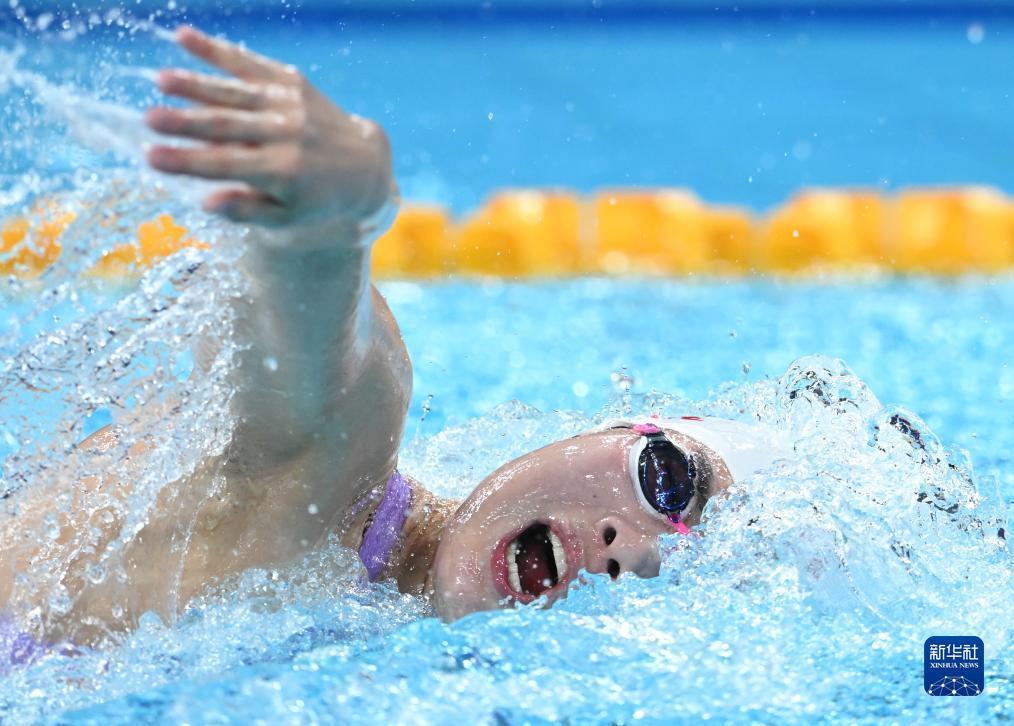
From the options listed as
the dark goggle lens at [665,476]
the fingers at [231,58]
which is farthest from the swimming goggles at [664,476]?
the fingers at [231,58]

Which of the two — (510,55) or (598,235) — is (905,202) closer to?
(598,235)

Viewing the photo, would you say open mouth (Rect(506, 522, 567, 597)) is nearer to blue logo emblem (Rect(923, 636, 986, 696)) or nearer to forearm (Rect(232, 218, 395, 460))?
forearm (Rect(232, 218, 395, 460))

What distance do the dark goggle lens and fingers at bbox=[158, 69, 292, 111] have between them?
2.26ft

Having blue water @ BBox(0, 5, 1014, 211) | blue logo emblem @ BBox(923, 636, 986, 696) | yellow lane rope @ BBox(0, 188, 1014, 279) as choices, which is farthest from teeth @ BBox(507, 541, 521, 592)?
blue water @ BBox(0, 5, 1014, 211)

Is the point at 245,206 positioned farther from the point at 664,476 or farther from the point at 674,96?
the point at 674,96

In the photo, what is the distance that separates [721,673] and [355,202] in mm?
671

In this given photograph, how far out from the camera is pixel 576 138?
17.1 ft

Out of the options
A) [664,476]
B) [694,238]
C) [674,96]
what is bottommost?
[664,476]

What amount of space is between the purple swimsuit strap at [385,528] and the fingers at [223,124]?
662 millimetres

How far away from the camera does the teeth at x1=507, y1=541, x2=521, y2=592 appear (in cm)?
138

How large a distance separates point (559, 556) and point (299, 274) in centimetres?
51

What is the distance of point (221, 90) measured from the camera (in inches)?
34.2

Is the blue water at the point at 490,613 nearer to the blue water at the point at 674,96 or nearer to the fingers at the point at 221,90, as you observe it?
the fingers at the point at 221,90

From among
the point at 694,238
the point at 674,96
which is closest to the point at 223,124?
the point at 694,238
